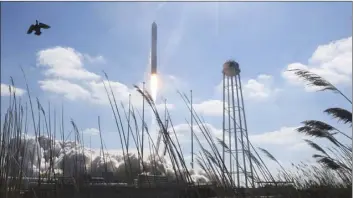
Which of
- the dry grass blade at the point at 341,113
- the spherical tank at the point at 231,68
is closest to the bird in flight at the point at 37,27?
the dry grass blade at the point at 341,113

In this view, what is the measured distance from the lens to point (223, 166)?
4.31 meters

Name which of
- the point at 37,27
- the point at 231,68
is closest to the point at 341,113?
the point at 37,27

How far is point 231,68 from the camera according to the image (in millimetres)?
27375

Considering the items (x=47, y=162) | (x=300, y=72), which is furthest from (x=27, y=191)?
(x=300, y=72)

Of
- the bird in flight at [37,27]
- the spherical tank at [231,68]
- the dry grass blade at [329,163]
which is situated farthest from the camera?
the spherical tank at [231,68]

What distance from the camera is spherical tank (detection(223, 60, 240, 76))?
2711 centimetres

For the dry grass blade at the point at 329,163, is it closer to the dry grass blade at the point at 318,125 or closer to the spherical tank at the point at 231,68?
the dry grass blade at the point at 318,125

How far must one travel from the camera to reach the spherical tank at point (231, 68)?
27111 mm

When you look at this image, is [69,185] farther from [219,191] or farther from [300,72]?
[300,72]

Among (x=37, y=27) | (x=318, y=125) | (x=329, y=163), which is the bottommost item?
(x=329, y=163)

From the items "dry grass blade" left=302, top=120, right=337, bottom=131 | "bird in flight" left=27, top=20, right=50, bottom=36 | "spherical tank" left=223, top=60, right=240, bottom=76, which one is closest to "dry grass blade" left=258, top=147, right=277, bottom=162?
"dry grass blade" left=302, top=120, right=337, bottom=131

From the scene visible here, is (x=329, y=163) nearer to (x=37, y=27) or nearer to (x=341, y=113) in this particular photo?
(x=341, y=113)

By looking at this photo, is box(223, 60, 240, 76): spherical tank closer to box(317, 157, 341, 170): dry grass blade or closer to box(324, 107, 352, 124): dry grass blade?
box(317, 157, 341, 170): dry grass blade

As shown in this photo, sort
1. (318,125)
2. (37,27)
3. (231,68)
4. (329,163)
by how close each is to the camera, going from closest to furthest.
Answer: (37,27)
(318,125)
(329,163)
(231,68)
